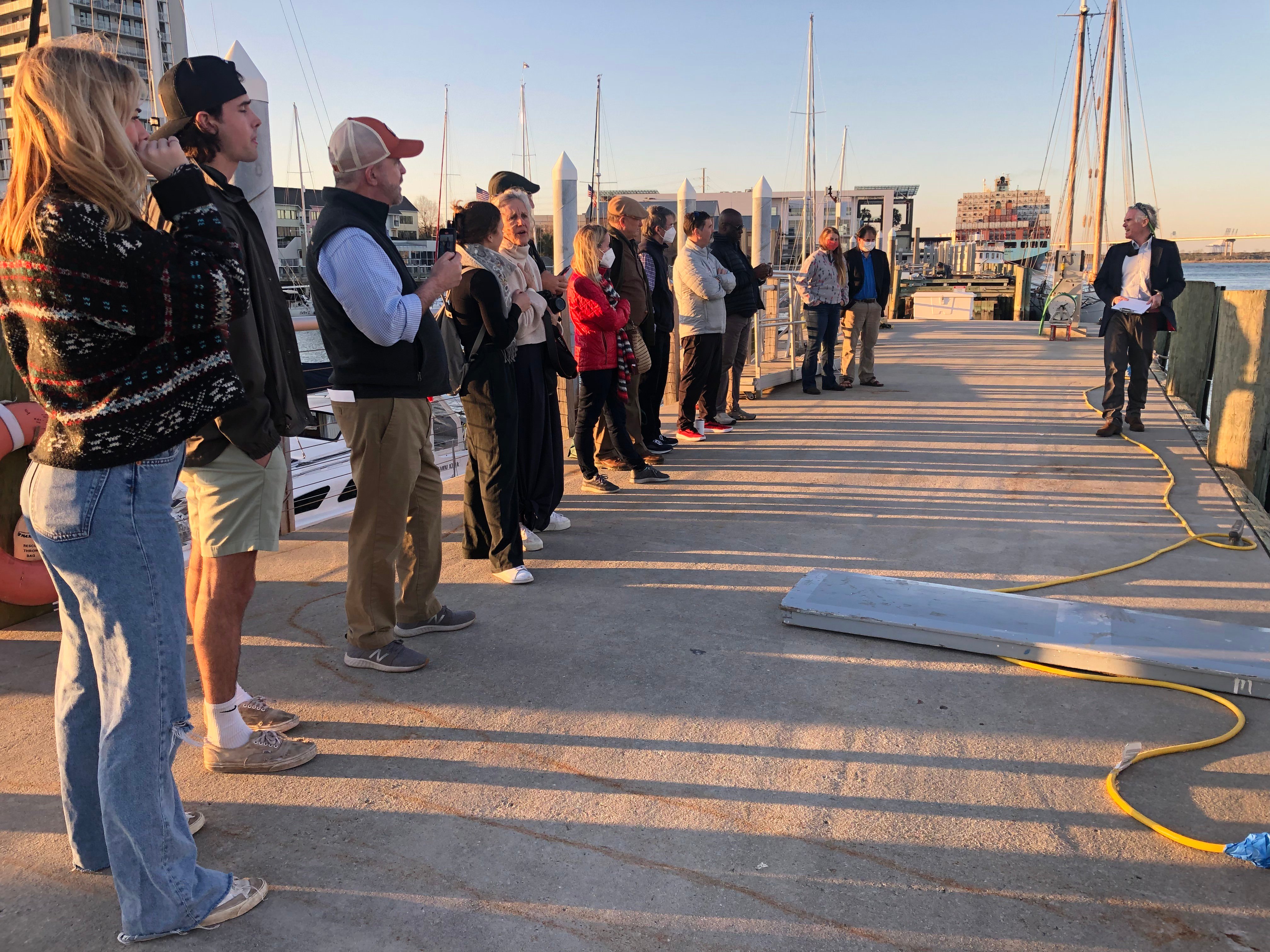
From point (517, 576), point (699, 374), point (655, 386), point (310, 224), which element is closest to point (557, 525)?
point (517, 576)

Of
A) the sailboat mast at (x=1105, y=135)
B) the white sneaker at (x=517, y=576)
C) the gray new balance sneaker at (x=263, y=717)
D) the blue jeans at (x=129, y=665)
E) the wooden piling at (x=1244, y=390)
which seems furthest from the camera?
the sailboat mast at (x=1105, y=135)

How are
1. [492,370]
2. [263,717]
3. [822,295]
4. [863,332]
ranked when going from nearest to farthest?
1. [263,717]
2. [492,370]
3. [822,295]
4. [863,332]

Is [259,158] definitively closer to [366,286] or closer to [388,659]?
[366,286]

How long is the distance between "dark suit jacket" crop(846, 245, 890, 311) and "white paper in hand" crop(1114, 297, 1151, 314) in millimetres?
2936

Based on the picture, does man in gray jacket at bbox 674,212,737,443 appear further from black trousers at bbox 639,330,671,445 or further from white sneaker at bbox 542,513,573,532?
white sneaker at bbox 542,513,573,532

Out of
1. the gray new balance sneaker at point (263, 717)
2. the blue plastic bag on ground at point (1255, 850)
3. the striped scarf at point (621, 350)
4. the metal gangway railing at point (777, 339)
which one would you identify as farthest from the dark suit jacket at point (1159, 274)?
the gray new balance sneaker at point (263, 717)

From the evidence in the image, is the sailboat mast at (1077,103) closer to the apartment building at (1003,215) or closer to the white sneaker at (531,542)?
the white sneaker at (531,542)

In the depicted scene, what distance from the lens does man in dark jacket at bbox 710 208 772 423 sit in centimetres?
788

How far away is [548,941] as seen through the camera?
6.40ft

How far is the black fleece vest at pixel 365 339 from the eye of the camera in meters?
2.96

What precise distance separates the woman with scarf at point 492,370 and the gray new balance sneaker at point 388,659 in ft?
3.10

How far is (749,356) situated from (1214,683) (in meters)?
9.57

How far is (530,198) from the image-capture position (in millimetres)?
4520

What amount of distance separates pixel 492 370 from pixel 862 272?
7.00m
